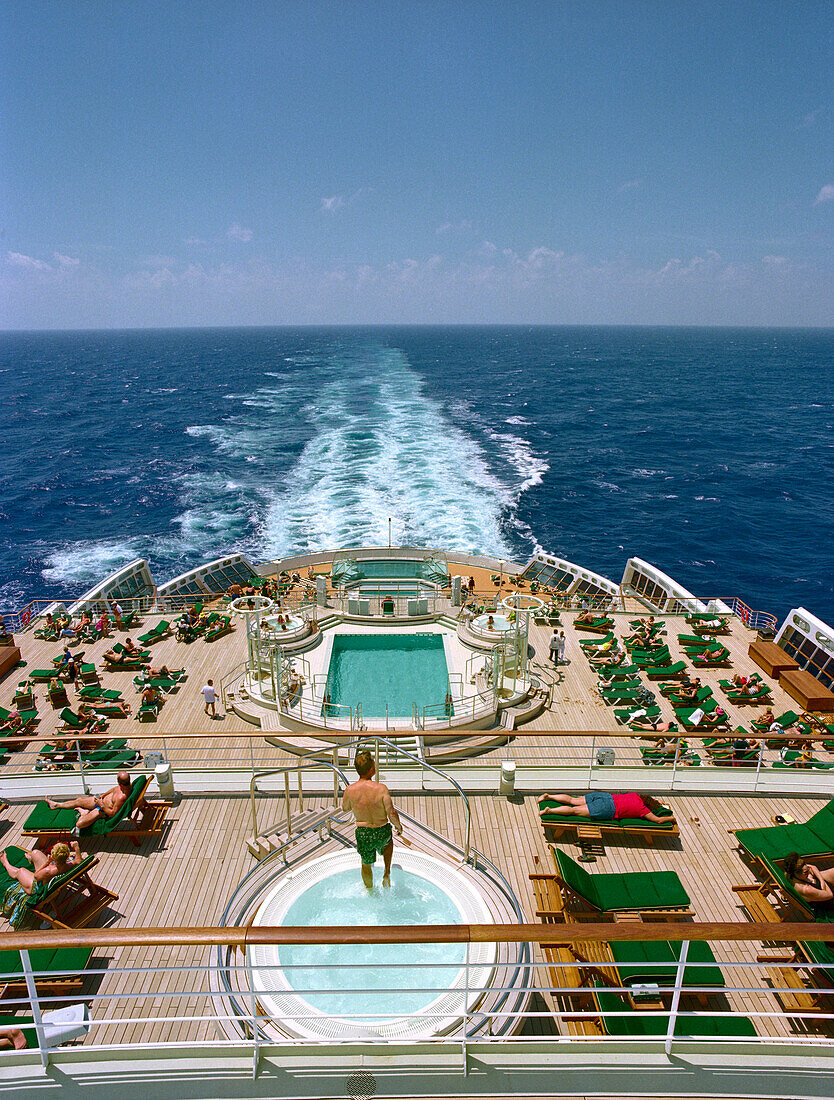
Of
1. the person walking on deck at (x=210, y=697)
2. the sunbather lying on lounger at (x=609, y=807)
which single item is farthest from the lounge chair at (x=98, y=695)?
the sunbather lying on lounger at (x=609, y=807)

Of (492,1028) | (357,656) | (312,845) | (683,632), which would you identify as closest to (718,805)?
(492,1028)

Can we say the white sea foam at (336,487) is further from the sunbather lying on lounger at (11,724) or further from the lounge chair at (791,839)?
the lounge chair at (791,839)

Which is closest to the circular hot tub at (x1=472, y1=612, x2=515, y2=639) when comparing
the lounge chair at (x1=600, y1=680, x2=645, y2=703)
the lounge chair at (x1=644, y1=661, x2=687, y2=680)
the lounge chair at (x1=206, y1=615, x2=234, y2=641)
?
the lounge chair at (x1=600, y1=680, x2=645, y2=703)

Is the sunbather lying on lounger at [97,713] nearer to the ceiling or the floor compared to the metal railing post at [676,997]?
nearer to the floor

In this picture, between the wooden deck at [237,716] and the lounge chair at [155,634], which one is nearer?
the wooden deck at [237,716]

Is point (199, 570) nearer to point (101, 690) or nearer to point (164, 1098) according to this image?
point (101, 690)

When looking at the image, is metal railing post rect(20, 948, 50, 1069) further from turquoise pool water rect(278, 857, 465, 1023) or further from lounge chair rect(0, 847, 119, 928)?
lounge chair rect(0, 847, 119, 928)

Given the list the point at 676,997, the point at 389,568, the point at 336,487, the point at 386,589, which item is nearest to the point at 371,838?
the point at 676,997
